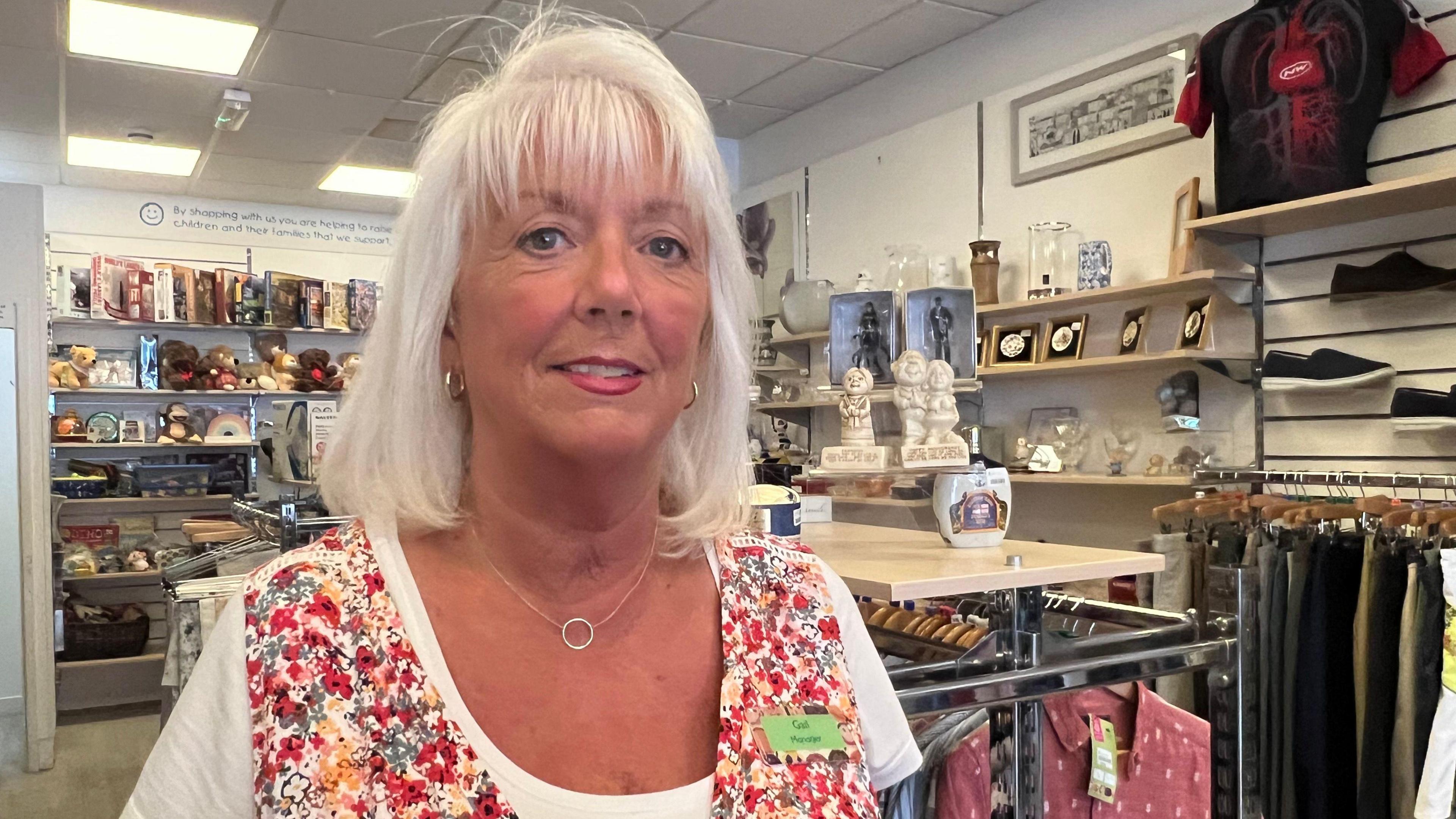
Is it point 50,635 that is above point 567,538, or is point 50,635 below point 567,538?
below

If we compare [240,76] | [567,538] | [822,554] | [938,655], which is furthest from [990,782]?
[240,76]

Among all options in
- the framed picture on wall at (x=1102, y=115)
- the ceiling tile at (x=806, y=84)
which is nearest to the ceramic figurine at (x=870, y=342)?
the framed picture on wall at (x=1102, y=115)

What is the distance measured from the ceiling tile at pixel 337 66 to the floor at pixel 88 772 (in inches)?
109

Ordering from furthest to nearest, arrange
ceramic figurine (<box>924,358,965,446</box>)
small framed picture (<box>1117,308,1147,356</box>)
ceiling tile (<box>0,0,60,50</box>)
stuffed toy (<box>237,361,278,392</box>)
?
stuffed toy (<box>237,361,278,392</box>) < ceiling tile (<box>0,0,60,50</box>) < small framed picture (<box>1117,308,1147,356</box>) < ceramic figurine (<box>924,358,965,446</box>)

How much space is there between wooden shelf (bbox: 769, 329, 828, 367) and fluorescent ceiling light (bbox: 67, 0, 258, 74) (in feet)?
9.20

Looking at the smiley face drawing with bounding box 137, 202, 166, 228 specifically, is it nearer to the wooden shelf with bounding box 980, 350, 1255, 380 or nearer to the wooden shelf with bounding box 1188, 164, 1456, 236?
the wooden shelf with bounding box 980, 350, 1255, 380

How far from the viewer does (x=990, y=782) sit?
5.80ft

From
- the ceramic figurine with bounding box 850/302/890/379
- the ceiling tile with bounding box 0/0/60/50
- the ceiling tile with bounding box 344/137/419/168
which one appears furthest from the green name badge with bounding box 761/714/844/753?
the ceiling tile with bounding box 344/137/419/168

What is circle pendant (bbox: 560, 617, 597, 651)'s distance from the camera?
1128 millimetres

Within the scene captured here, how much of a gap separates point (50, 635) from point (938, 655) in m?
4.66

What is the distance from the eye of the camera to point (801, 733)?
1134 mm

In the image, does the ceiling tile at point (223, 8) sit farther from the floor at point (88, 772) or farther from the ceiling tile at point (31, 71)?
the floor at point (88, 772)

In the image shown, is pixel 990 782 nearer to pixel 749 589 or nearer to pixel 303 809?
pixel 749 589

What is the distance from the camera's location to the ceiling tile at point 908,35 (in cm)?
448
